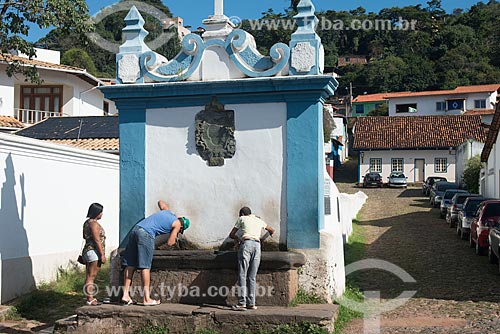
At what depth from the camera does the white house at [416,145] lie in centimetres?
4700

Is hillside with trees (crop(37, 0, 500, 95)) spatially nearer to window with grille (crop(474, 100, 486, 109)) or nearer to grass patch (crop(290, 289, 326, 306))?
window with grille (crop(474, 100, 486, 109))

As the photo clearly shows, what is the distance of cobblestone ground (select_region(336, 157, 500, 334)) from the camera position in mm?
9336

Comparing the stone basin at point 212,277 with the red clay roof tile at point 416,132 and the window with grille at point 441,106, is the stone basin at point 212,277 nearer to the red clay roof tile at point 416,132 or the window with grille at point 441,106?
the red clay roof tile at point 416,132

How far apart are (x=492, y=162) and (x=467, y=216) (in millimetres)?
8102

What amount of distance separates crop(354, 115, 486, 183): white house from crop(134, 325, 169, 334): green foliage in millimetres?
39797

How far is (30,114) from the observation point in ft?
96.3

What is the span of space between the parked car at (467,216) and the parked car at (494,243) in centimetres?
424

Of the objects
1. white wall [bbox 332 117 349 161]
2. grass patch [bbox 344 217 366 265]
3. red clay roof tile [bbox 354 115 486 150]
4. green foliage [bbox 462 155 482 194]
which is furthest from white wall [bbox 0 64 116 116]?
white wall [bbox 332 117 349 161]

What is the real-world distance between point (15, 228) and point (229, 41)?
5.21m

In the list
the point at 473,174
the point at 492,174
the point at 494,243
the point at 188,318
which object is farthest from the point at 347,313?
the point at 473,174

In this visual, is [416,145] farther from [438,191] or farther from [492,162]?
[492,162]

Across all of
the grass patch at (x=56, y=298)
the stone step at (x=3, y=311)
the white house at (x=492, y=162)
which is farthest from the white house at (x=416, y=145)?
the stone step at (x=3, y=311)

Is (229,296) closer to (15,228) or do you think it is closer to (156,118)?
(156,118)

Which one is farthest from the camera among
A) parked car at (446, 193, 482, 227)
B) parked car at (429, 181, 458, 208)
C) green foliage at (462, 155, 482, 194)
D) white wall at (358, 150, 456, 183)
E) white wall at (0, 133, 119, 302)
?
white wall at (358, 150, 456, 183)
